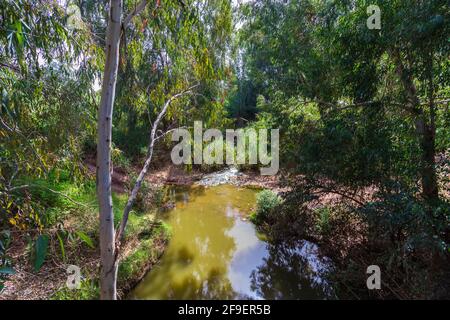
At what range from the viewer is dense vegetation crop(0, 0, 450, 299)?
7.41ft

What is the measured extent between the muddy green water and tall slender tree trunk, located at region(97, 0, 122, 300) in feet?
6.61

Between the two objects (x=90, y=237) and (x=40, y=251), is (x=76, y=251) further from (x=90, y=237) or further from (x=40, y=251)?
(x=40, y=251)

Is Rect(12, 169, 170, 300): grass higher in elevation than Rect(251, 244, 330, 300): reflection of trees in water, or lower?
higher

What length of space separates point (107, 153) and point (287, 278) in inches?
135

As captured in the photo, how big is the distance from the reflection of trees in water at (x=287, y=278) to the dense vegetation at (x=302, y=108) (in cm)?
34

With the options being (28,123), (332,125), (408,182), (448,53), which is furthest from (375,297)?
(28,123)

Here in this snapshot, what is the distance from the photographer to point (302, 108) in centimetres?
378

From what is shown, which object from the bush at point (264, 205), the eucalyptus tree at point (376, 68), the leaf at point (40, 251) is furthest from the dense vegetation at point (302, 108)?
the bush at point (264, 205)

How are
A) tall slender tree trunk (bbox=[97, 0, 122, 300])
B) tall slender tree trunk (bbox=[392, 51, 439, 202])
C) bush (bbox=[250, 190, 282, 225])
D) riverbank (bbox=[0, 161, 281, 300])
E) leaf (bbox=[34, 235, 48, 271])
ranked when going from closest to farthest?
leaf (bbox=[34, 235, 48, 271]) → tall slender tree trunk (bbox=[97, 0, 122, 300]) → tall slender tree trunk (bbox=[392, 51, 439, 202]) → riverbank (bbox=[0, 161, 281, 300]) → bush (bbox=[250, 190, 282, 225])

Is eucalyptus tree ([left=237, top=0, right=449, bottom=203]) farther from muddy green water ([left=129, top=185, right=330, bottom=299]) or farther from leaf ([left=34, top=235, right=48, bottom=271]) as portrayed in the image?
leaf ([left=34, top=235, right=48, bottom=271])

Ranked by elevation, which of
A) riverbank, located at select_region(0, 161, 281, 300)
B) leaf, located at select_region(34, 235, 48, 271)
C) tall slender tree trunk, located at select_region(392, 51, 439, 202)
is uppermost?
tall slender tree trunk, located at select_region(392, 51, 439, 202)

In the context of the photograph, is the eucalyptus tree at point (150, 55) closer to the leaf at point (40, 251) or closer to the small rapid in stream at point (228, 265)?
the leaf at point (40, 251)

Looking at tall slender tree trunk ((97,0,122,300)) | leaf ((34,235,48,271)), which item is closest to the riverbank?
tall slender tree trunk ((97,0,122,300))

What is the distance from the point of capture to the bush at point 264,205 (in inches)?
218
